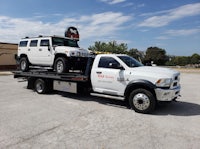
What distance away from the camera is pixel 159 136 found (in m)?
5.14

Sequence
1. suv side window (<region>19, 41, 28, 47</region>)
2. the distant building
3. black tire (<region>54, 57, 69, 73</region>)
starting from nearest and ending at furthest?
black tire (<region>54, 57, 69, 73</region>) → suv side window (<region>19, 41, 28, 47</region>) → the distant building

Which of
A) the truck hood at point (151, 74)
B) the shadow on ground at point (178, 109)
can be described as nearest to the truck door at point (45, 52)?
the truck hood at point (151, 74)

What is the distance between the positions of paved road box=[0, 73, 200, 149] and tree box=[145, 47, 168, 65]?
5904 centimetres

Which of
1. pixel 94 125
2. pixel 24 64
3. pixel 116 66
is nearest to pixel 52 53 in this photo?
pixel 24 64

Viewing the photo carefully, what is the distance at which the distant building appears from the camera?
1141 inches

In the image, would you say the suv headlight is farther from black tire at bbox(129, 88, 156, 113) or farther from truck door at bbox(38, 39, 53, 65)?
truck door at bbox(38, 39, 53, 65)

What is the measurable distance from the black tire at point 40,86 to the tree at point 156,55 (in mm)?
57908

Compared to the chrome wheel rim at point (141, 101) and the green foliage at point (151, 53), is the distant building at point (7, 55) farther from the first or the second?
the green foliage at point (151, 53)

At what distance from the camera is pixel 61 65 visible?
9.80 m

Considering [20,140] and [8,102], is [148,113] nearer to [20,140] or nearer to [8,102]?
[20,140]

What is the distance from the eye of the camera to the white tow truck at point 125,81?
7.02 metres

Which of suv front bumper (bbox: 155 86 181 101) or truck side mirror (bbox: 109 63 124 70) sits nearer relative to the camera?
suv front bumper (bbox: 155 86 181 101)

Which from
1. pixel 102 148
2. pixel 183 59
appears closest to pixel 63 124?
pixel 102 148

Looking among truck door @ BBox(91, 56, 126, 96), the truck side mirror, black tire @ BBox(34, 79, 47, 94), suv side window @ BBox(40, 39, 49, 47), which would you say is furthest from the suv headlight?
suv side window @ BBox(40, 39, 49, 47)
